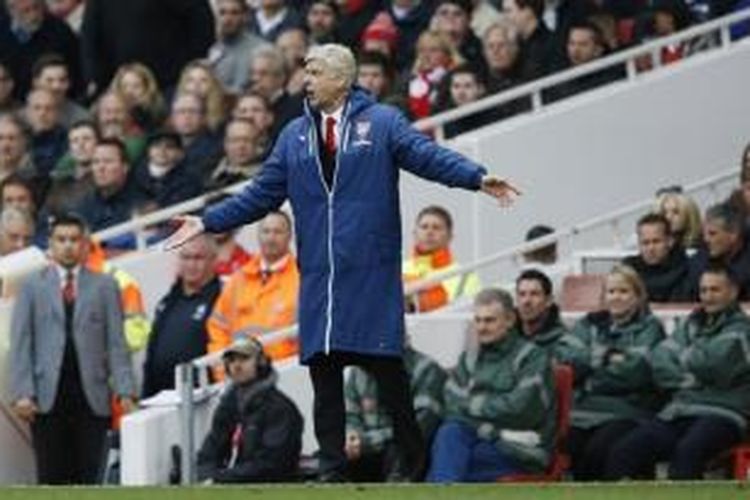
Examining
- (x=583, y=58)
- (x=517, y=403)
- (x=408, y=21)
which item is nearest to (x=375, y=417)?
(x=517, y=403)

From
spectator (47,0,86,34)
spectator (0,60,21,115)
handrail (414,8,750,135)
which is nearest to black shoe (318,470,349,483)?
handrail (414,8,750,135)

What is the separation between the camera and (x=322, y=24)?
24.3 m

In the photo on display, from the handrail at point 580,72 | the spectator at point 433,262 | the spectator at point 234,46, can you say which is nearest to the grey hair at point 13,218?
the handrail at point 580,72

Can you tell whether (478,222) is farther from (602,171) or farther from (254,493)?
(254,493)

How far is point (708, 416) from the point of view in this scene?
1814 centimetres

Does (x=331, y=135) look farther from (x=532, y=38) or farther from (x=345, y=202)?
(x=532, y=38)

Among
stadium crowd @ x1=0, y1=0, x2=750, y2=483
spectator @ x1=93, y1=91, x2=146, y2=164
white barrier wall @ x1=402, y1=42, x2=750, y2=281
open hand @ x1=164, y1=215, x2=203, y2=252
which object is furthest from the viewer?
spectator @ x1=93, y1=91, x2=146, y2=164

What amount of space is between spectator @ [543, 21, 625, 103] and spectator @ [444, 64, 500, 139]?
413 mm

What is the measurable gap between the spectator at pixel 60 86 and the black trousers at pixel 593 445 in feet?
22.2

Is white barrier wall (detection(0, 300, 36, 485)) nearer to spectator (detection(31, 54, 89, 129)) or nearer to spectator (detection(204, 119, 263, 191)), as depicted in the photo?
spectator (detection(204, 119, 263, 191))

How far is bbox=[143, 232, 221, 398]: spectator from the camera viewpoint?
2009cm

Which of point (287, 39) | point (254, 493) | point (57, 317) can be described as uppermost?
point (287, 39)

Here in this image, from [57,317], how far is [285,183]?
162 inches

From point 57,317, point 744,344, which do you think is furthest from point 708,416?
point 57,317
